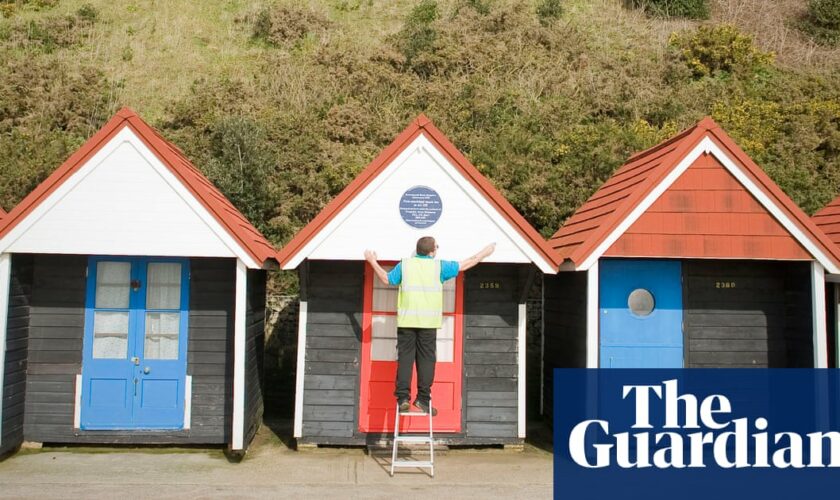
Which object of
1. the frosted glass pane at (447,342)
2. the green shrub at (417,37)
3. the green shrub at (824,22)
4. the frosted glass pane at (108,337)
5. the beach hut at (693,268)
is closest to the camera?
the beach hut at (693,268)

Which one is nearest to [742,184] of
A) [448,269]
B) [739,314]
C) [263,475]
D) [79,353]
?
[739,314]

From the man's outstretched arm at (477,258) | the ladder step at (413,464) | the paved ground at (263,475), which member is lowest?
the paved ground at (263,475)

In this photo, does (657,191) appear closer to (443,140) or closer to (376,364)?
(443,140)

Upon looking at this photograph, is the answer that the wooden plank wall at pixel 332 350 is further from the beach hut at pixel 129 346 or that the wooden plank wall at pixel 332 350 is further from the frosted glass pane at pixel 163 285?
the frosted glass pane at pixel 163 285

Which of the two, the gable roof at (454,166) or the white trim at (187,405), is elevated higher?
the gable roof at (454,166)

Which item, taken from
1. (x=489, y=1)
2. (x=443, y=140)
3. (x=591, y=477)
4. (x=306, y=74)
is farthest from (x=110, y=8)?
(x=591, y=477)

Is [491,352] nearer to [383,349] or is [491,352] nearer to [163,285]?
[383,349]

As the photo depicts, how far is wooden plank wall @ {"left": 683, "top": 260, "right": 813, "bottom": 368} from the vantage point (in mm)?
8758

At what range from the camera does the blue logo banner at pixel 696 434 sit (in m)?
6.96

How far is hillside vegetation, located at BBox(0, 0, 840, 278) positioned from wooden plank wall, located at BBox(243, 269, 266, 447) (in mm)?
6544

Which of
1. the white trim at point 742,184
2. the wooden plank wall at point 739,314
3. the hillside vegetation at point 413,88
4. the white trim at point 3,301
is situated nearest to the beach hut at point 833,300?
the wooden plank wall at point 739,314

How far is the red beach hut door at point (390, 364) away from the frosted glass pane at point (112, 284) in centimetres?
298

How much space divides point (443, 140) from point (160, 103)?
17867 millimetres

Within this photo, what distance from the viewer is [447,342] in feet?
28.1
